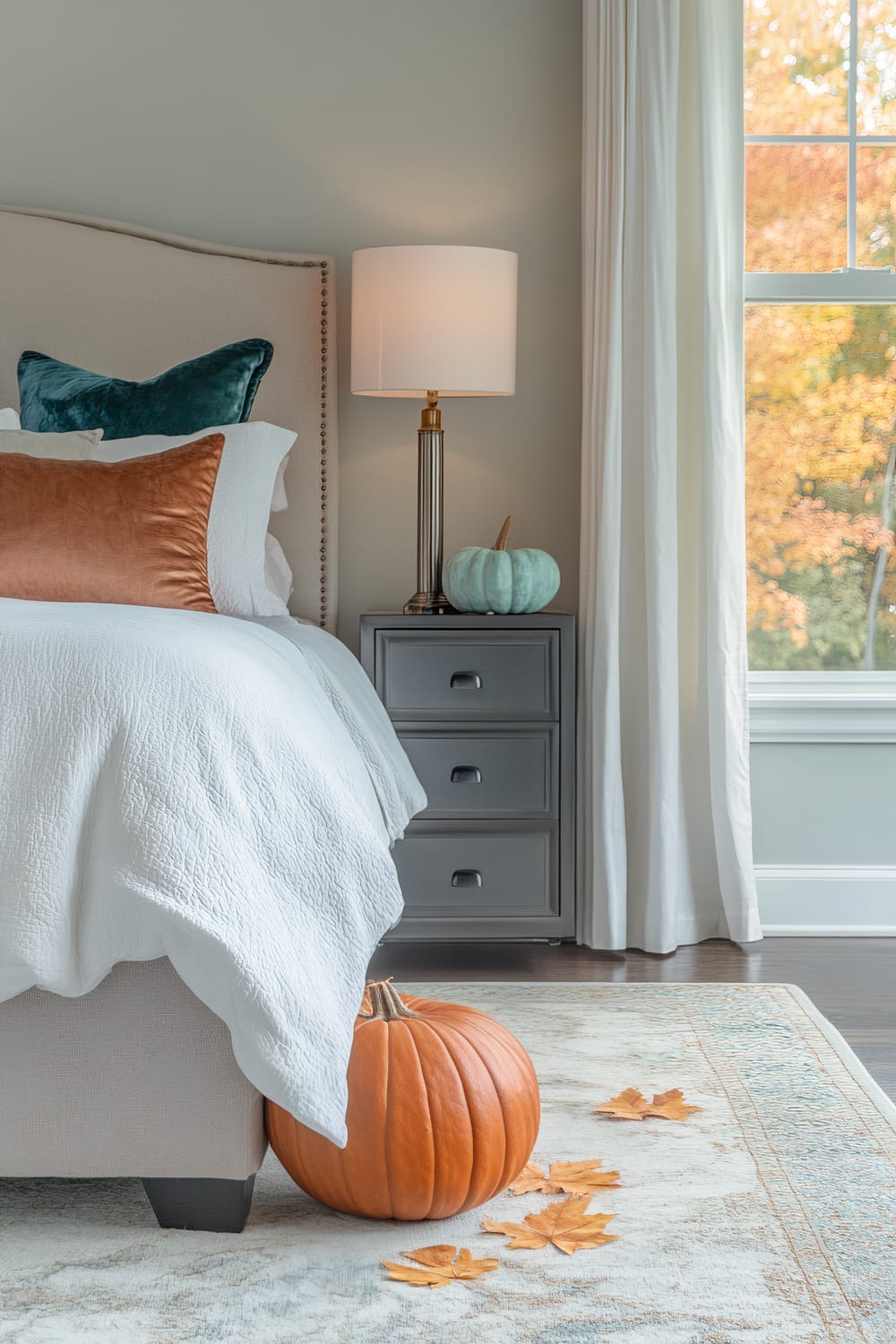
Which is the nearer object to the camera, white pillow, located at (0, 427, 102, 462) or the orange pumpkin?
the orange pumpkin

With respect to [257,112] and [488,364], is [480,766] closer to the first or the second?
[488,364]

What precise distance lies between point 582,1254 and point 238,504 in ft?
5.29

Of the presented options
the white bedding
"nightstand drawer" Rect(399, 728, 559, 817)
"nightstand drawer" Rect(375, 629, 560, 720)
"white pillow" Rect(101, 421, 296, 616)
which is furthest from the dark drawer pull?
the white bedding

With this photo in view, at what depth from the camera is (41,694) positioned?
1.43m

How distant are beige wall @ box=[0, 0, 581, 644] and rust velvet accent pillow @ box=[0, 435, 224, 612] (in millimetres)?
967

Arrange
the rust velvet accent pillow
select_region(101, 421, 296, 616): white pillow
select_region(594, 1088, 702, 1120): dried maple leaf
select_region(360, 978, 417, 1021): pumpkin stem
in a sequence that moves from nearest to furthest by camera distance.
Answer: select_region(360, 978, 417, 1021): pumpkin stem, select_region(594, 1088, 702, 1120): dried maple leaf, the rust velvet accent pillow, select_region(101, 421, 296, 616): white pillow

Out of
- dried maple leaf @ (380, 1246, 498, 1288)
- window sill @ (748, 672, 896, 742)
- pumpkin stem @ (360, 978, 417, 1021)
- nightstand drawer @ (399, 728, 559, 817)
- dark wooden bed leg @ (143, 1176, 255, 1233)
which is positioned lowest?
dried maple leaf @ (380, 1246, 498, 1288)

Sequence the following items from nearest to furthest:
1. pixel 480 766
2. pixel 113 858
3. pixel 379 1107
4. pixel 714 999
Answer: pixel 113 858, pixel 379 1107, pixel 714 999, pixel 480 766

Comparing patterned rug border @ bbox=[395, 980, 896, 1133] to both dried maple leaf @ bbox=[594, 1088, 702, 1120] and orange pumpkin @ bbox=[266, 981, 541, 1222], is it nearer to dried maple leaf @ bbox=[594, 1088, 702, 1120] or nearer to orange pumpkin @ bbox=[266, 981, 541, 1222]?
dried maple leaf @ bbox=[594, 1088, 702, 1120]

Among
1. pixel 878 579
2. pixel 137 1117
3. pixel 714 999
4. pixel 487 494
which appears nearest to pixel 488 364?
pixel 487 494

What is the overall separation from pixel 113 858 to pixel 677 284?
2.17m

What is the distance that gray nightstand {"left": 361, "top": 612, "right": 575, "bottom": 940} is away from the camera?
2.73 meters

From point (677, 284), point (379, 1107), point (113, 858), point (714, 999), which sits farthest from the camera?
point (677, 284)

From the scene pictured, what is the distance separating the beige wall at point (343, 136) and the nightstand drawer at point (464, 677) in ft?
2.13
